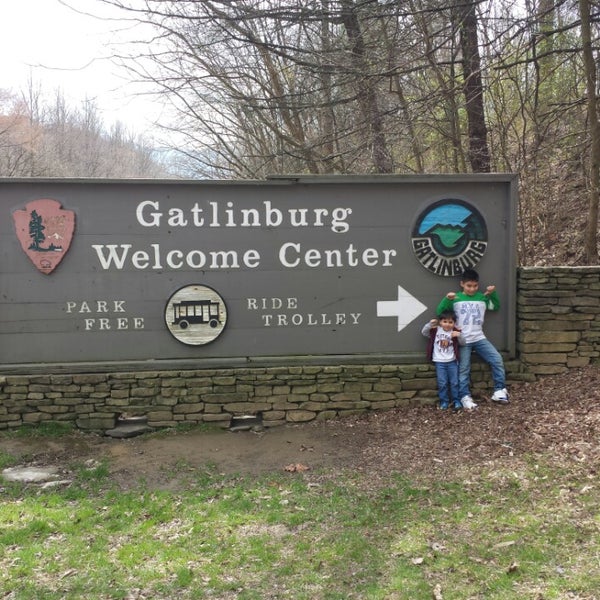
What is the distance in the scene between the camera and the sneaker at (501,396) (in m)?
5.56

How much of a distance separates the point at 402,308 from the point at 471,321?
74 centimetres

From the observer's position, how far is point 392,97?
35.8ft

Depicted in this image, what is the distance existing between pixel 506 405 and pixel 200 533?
3.41 meters

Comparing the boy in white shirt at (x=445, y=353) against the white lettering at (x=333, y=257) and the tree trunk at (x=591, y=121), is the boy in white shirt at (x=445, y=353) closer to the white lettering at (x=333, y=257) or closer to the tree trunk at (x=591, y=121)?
the white lettering at (x=333, y=257)

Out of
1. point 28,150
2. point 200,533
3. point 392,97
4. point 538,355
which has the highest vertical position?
point 28,150

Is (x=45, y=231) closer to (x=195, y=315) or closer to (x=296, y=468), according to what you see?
(x=195, y=315)

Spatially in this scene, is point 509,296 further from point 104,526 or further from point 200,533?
point 104,526

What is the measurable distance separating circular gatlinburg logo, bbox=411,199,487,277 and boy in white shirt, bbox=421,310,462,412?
531mm

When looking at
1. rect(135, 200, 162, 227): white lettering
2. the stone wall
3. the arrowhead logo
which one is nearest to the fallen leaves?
the stone wall

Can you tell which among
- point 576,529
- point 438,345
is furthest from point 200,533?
point 438,345

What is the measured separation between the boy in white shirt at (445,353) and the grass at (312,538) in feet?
5.03

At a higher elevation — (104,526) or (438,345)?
(438,345)

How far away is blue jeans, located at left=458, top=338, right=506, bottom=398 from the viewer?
18.7 feet

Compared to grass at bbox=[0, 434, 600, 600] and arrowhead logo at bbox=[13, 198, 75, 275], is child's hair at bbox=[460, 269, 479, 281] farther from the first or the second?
arrowhead logo at bbox=[13, 198, 75, 275]
